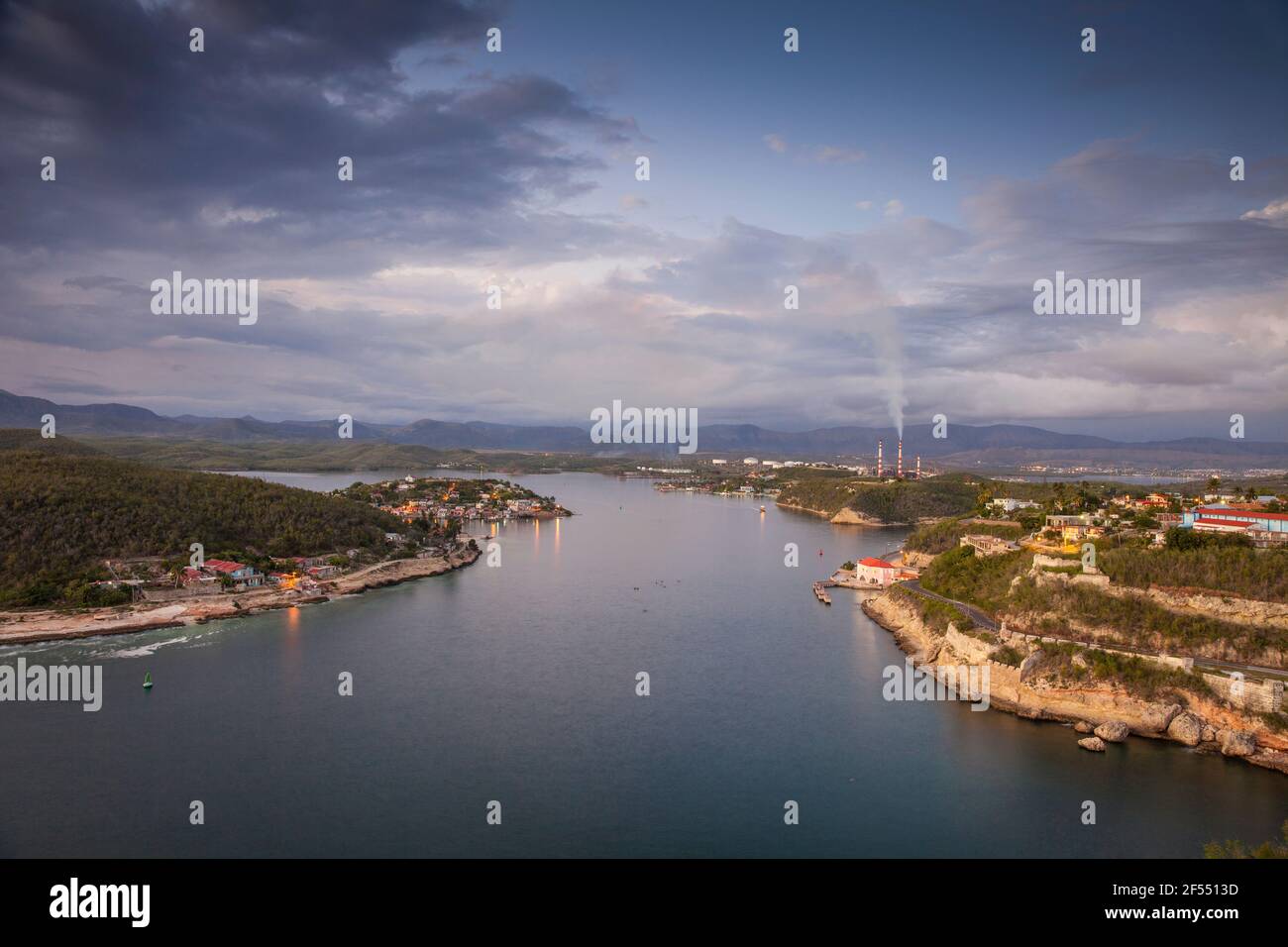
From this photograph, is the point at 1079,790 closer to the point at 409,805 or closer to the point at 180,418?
the point at 409,805

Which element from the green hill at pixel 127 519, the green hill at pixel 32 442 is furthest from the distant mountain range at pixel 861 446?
the green hill at pixel 127 519

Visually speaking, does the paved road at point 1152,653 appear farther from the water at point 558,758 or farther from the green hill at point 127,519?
the green hill at point 127,519

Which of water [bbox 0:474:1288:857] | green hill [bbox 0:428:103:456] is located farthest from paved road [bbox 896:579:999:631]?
green hill [bbox 0:428:103:456]

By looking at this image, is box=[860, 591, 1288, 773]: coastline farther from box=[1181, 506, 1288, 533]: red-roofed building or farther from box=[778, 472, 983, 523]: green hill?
box=[778, 472, 983, 523]: green hill

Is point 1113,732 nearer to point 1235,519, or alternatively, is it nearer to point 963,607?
point 963,607

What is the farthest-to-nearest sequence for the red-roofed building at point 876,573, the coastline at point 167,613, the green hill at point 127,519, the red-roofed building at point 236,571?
the red-roofed building at point 876,573 → the red-roofed building at point 236,571 → the green hill at point 127,519 → the coastline at point 167,613
